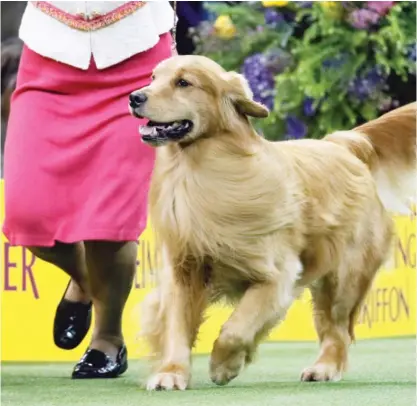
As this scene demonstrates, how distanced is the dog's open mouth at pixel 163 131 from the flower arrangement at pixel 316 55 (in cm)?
457

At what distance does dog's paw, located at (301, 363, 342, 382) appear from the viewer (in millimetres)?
5445

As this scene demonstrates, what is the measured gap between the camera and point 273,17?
31.6 ft

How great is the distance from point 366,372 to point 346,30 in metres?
4.03

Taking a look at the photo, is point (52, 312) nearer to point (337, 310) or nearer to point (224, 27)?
point (337, 310)

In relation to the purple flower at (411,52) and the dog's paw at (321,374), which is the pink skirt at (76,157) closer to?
the dog's paw at (321,374)

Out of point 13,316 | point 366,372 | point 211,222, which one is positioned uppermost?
point 211,222

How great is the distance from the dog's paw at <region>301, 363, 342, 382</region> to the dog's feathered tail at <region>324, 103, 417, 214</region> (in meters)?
0.92

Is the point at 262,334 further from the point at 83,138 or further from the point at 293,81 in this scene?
the point at 293,81

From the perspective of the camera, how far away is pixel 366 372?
5.90m

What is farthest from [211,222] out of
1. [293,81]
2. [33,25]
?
[293,81]

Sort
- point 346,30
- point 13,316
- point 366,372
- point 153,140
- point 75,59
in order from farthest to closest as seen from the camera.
→ point 346,30 < point 13,316 < point 366,372 < point 75,59 < point 153,140

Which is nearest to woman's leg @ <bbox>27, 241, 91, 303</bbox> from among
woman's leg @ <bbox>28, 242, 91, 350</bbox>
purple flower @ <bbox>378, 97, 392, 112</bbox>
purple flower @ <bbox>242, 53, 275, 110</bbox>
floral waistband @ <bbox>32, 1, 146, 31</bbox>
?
woman's leg @ <bbox>28, 242, 91, 350</bbox>

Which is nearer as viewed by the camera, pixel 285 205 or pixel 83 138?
pixel 285 205

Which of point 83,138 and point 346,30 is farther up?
point 83,138
